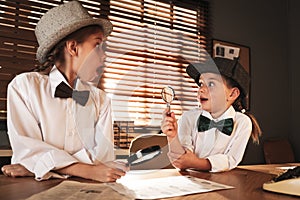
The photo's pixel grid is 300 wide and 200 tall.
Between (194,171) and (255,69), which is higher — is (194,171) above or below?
below

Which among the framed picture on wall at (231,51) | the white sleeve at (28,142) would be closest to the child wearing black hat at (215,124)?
the white sleeve at (28,142)

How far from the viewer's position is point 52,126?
109 cm

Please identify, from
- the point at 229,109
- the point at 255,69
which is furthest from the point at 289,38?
the point at 229,109

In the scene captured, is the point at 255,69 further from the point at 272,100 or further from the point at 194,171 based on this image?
the point at 194,171

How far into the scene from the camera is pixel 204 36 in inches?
127

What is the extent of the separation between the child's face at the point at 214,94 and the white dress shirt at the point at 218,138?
0.09 feet

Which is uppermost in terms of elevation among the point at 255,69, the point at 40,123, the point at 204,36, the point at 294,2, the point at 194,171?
the point at 294,2

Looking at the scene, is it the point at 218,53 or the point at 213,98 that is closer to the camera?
the point at 213,98

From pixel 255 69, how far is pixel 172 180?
2969 mm

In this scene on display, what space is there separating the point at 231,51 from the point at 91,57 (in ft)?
8.14

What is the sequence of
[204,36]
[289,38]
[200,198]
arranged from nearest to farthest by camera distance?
Result: 1. [200,198]
2. [204,36]
3. [289,38]

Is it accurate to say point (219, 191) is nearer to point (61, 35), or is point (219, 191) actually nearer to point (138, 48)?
point (138, 48)

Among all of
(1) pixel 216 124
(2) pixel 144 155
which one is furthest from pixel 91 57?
(1) pixel 216 124

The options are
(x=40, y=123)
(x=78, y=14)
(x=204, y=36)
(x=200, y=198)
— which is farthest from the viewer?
(x=204, y=36)
